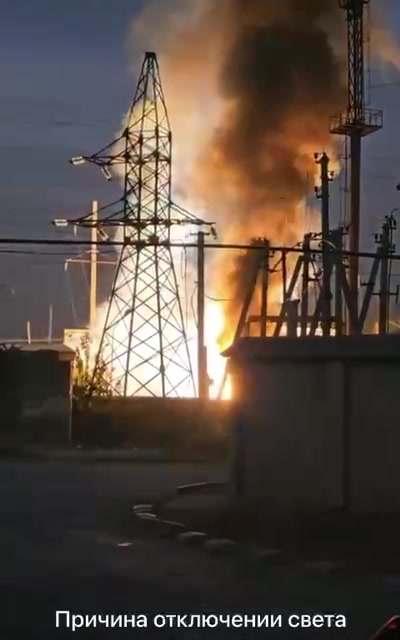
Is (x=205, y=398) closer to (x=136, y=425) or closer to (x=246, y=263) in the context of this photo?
(x=136, y=425)

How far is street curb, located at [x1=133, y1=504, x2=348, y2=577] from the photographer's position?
46.2ft

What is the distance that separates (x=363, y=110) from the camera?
43156 mm

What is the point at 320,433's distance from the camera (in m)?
17.9

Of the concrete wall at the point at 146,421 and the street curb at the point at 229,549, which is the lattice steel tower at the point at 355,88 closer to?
the concrete wall at the point at 146,421

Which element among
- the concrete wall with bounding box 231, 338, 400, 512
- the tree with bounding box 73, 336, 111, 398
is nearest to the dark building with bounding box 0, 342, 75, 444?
the tree with bounding box 73, 336, 111, 398

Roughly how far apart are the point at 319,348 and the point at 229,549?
3.75m

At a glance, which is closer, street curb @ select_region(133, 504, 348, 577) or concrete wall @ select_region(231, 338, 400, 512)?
street curb @ select_region(133, 504, 348, 577)

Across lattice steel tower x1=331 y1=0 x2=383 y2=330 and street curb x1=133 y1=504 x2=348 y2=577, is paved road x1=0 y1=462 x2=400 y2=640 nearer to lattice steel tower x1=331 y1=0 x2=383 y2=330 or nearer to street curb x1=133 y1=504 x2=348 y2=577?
street curb x1=133 y1=504 x2=348 y2=577

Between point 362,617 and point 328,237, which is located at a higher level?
point 328,237

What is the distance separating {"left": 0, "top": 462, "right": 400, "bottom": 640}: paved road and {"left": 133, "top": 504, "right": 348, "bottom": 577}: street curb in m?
0.20

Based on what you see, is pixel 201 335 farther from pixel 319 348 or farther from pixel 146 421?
pixel 319 348

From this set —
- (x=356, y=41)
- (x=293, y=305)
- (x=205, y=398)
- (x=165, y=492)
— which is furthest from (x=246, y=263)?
(x=165, y=492)

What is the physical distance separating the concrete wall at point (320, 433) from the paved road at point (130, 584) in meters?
2.26

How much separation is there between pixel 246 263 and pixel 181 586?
3179cm
